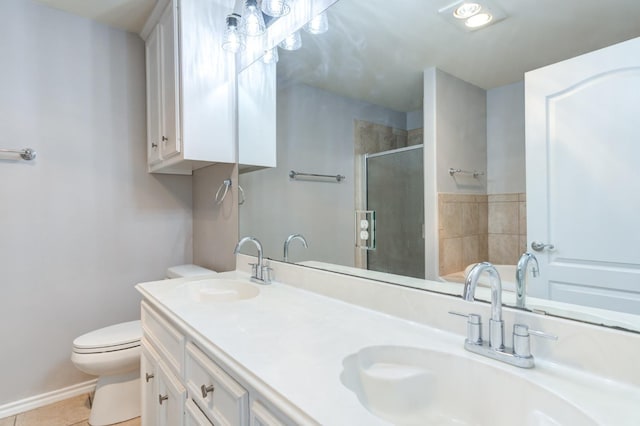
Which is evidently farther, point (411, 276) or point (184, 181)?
point (184, 181)

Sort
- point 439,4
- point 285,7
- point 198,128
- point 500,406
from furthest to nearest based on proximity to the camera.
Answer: point 198,128, point 285,7, point 439,4, point 500,406

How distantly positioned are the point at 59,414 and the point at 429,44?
265 cm

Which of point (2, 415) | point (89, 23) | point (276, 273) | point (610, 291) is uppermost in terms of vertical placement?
point (89, 23)

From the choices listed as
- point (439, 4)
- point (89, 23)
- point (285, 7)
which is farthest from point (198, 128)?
point (439, 4)

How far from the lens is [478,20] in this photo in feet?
3.13

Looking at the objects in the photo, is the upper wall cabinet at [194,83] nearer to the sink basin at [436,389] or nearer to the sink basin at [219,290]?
the sink basin at [219,290]

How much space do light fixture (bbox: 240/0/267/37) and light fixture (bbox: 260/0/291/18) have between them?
0.13 metres

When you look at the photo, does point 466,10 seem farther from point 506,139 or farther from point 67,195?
point 67,195

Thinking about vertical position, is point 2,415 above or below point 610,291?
below

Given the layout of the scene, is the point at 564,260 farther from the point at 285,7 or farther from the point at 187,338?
the point at 285,7

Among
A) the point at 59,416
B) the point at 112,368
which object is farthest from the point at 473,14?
the point at 59,416

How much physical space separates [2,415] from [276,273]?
1800 mm

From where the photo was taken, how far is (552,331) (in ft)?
2.42

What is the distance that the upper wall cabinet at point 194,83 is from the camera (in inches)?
69.8
